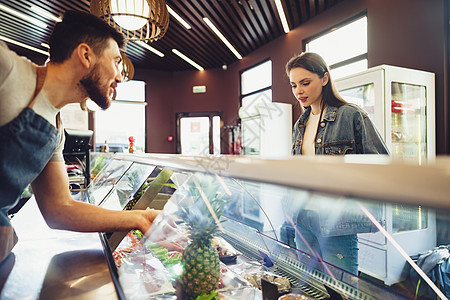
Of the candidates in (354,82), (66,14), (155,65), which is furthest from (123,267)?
(155,65)

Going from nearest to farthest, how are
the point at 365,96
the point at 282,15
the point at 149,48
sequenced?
1. the point at 365,96
2. the point at 282,15
3. the point at 149,48

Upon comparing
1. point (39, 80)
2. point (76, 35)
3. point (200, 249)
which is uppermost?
point (76, 35)

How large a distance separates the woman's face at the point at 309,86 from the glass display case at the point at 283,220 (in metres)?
0.75

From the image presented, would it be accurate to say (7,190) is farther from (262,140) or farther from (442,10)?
(262,140)

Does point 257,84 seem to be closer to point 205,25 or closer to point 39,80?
point 205,25

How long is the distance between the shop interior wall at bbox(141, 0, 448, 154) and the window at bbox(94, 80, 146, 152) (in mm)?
296

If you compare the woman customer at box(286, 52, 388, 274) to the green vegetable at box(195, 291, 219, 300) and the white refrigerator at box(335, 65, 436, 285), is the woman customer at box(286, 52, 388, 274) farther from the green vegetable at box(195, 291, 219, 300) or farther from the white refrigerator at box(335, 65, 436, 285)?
the white refrigerator at box(335, 65, 436, 285)

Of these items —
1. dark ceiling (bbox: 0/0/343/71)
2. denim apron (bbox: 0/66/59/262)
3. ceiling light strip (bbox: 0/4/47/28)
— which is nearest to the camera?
denim apron (bbox: 0/66/59/262)

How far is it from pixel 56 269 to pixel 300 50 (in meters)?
5.64

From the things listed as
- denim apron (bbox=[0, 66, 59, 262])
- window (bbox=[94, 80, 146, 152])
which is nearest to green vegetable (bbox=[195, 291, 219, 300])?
denim apron (bbox=[0, 66, 59, 262])

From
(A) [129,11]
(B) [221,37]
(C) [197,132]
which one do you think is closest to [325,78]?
(A) [129,11]

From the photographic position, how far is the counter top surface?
2.19ft

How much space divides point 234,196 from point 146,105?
852 centimetres

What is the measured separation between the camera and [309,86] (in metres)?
1.66
